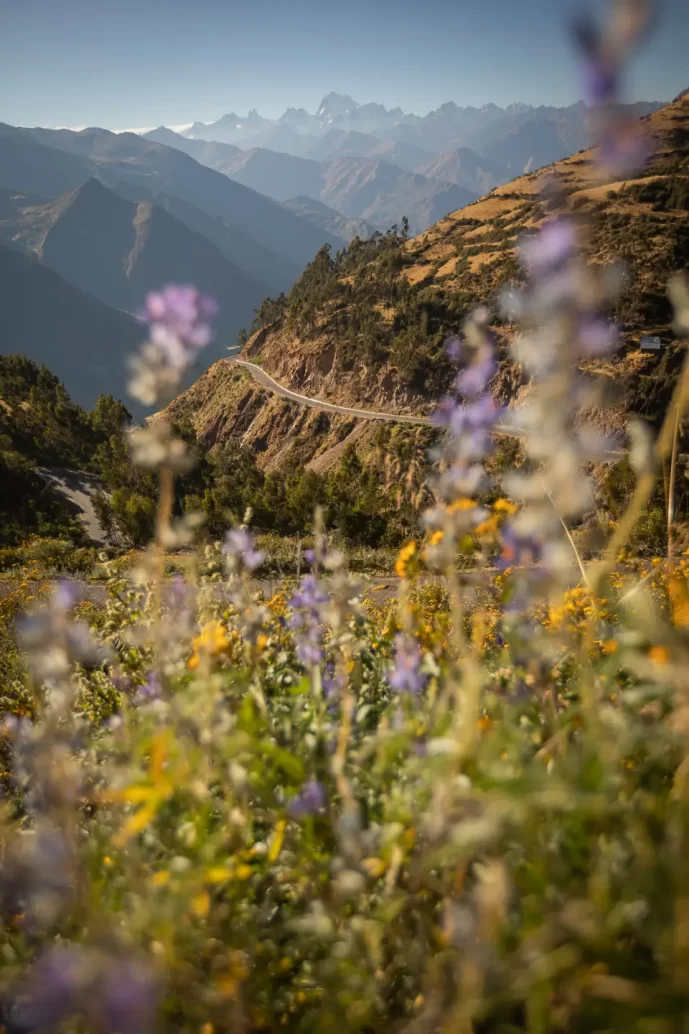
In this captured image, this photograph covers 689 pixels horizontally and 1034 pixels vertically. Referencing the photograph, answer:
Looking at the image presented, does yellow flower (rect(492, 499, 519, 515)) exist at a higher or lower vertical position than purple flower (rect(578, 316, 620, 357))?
lower

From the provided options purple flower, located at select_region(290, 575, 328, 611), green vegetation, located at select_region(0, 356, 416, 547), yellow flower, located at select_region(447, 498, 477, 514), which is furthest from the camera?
green vegetation, located at select_region(0, 356, 416, 547)

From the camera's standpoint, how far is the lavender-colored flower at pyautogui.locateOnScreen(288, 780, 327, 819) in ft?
5.07

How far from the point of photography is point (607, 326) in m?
1.20

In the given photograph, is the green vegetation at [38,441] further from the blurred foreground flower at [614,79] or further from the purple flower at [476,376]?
the blurred foreground flower at [614,79]

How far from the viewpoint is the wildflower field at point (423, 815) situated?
1043mm

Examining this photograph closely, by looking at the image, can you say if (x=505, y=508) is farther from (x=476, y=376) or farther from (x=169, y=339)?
(x=169, y=339)

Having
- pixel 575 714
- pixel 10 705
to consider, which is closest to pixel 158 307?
pixel 575 714

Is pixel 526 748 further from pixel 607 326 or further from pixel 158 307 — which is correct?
pixel 158 307

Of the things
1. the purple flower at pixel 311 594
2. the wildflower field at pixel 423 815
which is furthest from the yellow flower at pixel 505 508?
the purple flower at pixel 311 594

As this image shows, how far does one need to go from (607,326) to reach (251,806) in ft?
5.39

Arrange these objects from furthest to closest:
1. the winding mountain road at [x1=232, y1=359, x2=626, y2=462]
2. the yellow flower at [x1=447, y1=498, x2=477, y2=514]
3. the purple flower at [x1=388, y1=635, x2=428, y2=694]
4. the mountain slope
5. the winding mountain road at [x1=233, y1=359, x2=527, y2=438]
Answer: the winding mountain road at [x1=233, y1=359, x2=527, y2=438], the mountain slope, the winding mountain road at [x1=232, y1=359, x2=626, y2=462], the purple flower at [x1=388, y1=635, x2=428, y2=694], the yellow flower at [x1=447, y1=498, x2=477, y2=514]

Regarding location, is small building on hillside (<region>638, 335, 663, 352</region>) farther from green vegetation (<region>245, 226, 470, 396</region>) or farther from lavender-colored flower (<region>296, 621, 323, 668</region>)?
lavender-colored flower (<region>296, 621, 323, 668</region>)

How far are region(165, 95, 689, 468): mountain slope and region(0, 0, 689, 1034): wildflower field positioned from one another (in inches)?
1323

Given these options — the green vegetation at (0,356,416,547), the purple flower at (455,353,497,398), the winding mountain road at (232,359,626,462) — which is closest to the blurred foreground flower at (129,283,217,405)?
the purple flower at (455,353,497,398)
